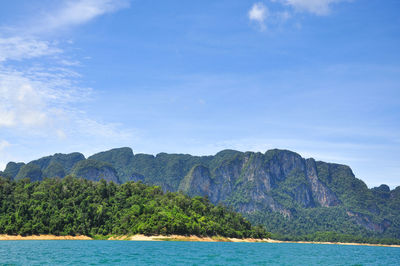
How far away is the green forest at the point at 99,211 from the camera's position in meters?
128

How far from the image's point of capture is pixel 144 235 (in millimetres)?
131750

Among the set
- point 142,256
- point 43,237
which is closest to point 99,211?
point 43,237

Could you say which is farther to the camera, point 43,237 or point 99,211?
point 99,211

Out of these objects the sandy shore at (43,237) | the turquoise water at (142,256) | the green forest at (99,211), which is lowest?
the sandy shore at (43,237)

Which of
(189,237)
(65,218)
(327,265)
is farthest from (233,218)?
(327,265)

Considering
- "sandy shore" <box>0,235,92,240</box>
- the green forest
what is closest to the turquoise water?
"sandy shore" <box>0,235,92,240</box>

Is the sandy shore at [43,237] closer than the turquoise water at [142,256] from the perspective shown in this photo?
No

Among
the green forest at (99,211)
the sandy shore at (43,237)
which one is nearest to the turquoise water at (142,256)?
the sandy shore at (43,237)

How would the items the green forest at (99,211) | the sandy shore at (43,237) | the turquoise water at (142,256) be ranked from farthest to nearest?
the green forest at (99,211) → the sandy shore at (43,237) → the turquoise water at (142,256)

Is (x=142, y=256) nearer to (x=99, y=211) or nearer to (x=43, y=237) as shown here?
(x=43, y=237)

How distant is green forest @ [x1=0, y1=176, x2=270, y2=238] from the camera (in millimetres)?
127750

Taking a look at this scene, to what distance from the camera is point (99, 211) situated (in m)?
145

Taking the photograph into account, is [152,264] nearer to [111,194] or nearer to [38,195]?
[38,195]

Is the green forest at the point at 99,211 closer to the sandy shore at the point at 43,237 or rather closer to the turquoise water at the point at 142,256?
the sandy shore at the point at 43,237
